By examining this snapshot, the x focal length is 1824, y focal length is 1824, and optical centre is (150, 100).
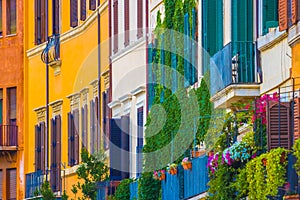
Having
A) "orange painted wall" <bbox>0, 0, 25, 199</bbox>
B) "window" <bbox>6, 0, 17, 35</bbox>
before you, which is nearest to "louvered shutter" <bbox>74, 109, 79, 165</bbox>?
"orange painted wall" <bbox>0, 0, 25, 199</bbox>

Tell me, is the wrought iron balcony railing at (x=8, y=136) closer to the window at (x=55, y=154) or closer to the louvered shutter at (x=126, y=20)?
the window at (x=55, y=154)

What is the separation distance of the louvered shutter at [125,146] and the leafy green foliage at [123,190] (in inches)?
78.2

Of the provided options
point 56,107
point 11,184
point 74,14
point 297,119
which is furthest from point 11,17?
point 297,119

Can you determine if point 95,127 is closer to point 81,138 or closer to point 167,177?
point 81,138

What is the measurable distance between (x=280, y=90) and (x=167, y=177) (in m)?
11.5

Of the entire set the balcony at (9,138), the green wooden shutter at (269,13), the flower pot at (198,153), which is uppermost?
the balcony at (9,138)

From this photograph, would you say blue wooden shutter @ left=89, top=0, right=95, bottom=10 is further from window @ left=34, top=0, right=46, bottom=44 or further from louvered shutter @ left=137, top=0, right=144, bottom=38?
window @ left=34, top=0, right=46, bottom=44

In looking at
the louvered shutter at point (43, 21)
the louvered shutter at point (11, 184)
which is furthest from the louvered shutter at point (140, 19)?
the louvered shutter at point (11, 184)

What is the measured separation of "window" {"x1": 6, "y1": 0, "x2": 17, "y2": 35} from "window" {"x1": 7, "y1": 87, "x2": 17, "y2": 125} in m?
2.22

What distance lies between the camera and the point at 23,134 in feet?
217

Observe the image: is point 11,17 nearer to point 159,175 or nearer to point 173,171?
point 159,175

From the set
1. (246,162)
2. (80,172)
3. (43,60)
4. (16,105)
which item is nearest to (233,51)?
(246,162)

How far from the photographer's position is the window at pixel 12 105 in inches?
2648

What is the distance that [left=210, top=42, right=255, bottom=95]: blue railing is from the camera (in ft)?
107
